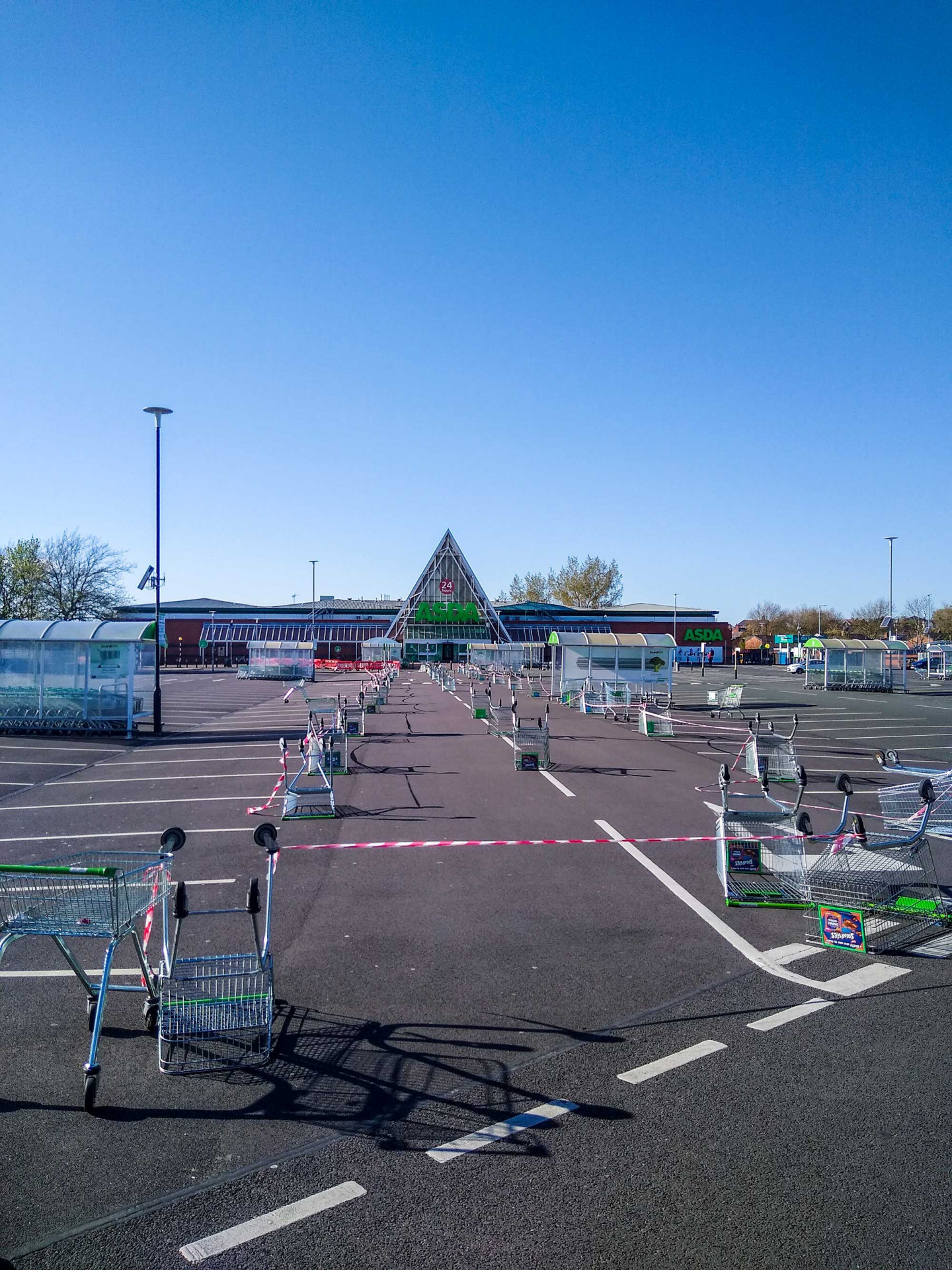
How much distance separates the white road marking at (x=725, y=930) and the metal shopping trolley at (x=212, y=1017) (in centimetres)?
377

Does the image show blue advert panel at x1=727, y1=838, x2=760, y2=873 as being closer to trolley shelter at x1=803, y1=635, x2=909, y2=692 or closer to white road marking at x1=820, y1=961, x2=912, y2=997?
white road marking at x1=820, y1=961, x2=912, y2=997

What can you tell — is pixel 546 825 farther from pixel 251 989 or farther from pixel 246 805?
pixel 251 989

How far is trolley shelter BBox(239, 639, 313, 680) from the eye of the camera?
2028 inches

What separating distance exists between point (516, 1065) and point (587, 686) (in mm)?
26743

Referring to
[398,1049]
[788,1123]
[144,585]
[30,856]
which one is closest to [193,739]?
[144,585]

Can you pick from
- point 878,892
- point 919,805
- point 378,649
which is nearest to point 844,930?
point 878,892

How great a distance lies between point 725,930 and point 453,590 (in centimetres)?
7697

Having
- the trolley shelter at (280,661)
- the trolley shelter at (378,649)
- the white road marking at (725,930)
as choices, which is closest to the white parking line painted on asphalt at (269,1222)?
the white road marking at (725,930)

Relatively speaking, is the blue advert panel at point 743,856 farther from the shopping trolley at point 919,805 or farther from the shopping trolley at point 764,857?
the shopping trolley at point 919,805

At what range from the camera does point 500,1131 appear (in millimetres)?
4301

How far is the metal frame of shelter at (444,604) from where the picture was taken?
271 ft

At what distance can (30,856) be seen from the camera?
10047mm

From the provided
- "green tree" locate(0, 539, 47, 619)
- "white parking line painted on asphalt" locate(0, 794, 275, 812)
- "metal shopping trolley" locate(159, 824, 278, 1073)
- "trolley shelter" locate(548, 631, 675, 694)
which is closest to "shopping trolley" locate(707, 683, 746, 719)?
"trolley shelter" locate(548, 631, 675, 694)

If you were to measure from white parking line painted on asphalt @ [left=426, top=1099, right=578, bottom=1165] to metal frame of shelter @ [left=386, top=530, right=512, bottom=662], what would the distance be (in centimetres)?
7705
